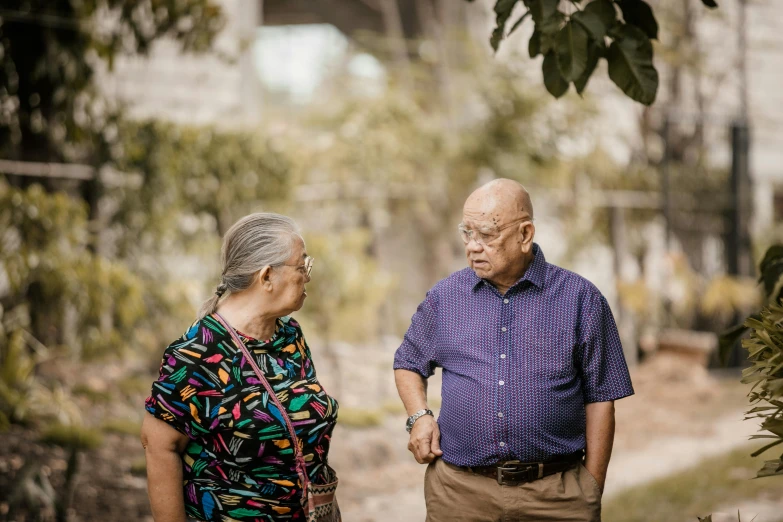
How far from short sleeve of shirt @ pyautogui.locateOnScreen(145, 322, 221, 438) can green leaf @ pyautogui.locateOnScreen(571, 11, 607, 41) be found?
1.54 meters

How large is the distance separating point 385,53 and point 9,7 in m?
5.36

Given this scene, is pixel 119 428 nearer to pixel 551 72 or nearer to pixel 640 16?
pixel 551 72

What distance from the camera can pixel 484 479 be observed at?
271 cm

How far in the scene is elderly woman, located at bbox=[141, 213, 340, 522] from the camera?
241cm

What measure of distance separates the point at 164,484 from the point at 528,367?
1101 millimetres

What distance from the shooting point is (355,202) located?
28.3 feet

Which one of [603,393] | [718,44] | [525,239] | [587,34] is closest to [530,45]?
[587,34]

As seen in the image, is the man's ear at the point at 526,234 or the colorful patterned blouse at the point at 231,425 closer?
the colorful patterned blouse at the point at 231,425

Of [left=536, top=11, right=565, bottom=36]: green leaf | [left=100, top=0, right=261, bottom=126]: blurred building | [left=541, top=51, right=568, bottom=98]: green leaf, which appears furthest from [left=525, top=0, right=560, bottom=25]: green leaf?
[left=100, top=0, right=261, bottom=126]: blurred building

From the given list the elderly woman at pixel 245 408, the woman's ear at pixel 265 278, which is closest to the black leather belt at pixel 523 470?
the elderly woman at pixel 245 408

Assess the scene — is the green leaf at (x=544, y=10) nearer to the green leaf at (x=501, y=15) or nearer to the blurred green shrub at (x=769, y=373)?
the green leaf at (x=501, y=15)

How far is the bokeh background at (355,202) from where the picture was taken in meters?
5.70

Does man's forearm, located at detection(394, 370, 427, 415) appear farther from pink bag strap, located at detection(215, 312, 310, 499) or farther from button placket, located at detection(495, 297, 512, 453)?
pink bag strap, located at detection(215, 312, 310, 499)

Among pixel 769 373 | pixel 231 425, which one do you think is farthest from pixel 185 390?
pixel 769 373
